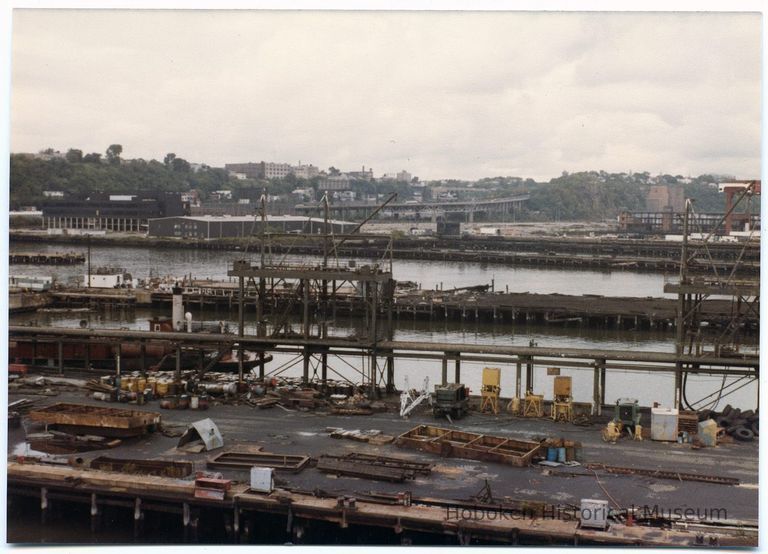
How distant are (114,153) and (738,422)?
11696 cm

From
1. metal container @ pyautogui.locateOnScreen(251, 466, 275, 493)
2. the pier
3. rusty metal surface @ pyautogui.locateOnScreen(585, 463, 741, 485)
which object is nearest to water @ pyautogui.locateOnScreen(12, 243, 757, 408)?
the pier

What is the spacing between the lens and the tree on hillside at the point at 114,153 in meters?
137

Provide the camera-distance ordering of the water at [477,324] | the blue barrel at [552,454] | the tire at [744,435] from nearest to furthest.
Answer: the blue barrel at [552,454] → the tire at [744,435] → the water at [477,324]

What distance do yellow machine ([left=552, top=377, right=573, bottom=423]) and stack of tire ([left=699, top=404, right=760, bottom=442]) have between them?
12.8ft

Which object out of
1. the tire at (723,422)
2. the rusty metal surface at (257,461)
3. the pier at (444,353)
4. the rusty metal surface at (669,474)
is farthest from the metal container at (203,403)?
the tire at (723,422)

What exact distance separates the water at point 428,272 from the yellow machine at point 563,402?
56.2 meters

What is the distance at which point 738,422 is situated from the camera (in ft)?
104

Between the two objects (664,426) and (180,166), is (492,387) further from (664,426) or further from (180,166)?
(180,166)

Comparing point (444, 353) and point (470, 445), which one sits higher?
point (444, 353)

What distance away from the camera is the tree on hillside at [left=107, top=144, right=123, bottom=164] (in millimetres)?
136875

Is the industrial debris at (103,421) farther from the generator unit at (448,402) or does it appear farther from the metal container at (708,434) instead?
the metal container at (708,434)

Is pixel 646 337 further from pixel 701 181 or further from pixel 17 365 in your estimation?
pixel 701 181

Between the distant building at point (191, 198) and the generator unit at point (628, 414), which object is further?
the distant building at point (191, 198)

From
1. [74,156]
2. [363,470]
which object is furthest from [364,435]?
[74,156]
